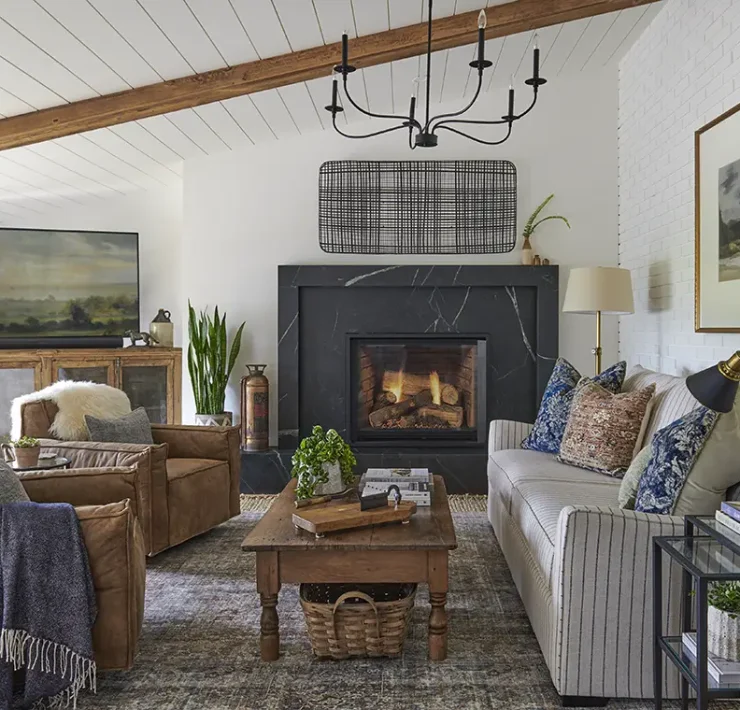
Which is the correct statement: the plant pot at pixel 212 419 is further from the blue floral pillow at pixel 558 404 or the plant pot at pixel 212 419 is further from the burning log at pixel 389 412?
the blue floral pillow at pixel 558 404

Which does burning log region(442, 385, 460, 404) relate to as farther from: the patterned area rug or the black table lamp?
the black table lamp

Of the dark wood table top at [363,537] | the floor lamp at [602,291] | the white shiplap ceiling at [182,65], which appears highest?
the white shiplap ceiling at [182,65]

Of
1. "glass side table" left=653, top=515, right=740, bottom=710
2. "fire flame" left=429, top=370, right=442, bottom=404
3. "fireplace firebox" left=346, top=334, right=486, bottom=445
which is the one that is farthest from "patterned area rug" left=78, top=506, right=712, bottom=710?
"fire flame" left=429, top=370, right=442, bottom=404

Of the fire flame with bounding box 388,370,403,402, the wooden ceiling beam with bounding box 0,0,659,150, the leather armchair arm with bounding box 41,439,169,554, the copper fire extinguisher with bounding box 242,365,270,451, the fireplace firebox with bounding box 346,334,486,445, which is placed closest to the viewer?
the leather armchair arm with bounding box 41,439,169,554

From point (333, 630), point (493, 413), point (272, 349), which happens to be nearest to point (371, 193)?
point (272, 349)

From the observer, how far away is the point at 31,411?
3.88 metres

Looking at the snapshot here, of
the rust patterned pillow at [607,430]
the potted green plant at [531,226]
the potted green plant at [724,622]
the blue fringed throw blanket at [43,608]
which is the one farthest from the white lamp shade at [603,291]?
the blue fringed throw blanket at [43,608]

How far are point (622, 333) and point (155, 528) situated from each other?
3407 mm

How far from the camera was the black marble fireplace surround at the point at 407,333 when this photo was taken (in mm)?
5348

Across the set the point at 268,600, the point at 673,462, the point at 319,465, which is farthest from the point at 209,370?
the point at 673,462

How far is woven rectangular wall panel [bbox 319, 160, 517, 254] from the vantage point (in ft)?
17.9

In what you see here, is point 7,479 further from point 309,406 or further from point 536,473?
point 309,406

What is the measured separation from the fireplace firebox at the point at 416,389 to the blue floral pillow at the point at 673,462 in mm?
3071

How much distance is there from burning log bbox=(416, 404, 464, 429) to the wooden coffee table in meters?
2.97
